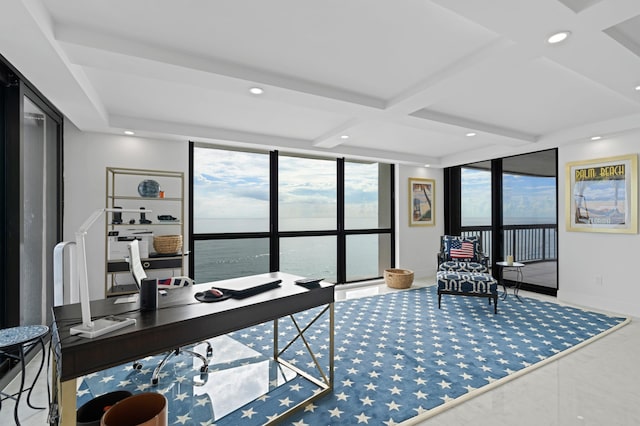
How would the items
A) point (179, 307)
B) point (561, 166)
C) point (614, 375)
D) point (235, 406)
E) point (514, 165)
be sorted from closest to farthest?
point (179, 307) → point (235, 406) → point (614, 375) → point (561, 166) → point (514, 165)

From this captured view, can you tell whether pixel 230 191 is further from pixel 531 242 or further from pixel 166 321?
pixel 531 242

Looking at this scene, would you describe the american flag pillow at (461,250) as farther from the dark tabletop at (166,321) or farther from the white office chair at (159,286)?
the white office chair at (159,286)

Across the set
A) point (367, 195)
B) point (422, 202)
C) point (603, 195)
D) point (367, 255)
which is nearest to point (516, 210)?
point (603, 195)

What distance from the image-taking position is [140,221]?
3793mm

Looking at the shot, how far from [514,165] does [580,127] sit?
139 cm

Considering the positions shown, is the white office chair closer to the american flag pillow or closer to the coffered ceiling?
the coffered ceiling

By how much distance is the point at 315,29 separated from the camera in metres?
1.92

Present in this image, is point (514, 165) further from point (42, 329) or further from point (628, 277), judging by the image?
point (42, 329)

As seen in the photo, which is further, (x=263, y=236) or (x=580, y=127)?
(x=263, y=236)

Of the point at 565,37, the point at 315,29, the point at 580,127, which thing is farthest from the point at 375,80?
the point at 580,127

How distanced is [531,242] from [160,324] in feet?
18.9

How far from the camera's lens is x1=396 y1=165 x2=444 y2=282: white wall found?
612 centimetres

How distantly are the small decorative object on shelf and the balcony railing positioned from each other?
555cm

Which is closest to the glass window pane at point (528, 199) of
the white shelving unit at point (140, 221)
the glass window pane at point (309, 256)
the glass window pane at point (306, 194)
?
the glass window pane at point (306, 194)
